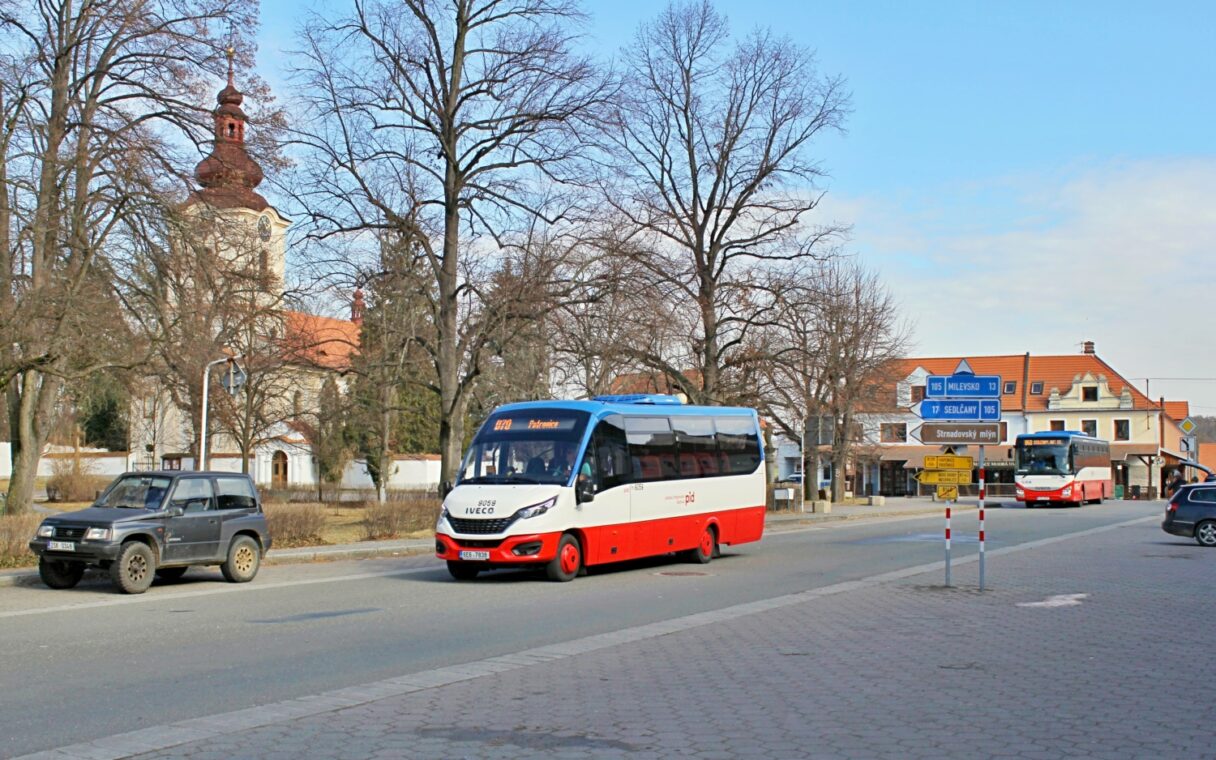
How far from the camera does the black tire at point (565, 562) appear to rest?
18594 mm

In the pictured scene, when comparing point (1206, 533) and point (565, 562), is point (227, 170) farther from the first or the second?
point (1206, 533)

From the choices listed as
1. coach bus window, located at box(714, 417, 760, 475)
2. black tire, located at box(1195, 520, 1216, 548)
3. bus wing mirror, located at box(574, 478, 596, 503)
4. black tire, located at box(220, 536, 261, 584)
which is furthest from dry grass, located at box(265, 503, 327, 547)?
black tire, located at box(1195, 520, 1216, 548)

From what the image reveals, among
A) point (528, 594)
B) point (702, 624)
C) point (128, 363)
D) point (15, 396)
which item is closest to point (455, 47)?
point (128, 363)

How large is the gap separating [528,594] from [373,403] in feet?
96.3

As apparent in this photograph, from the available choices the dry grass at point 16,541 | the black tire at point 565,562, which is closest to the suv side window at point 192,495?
the dry grass at point 16,541

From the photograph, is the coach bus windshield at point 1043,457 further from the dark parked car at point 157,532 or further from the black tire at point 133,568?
the black tire at point 133,568

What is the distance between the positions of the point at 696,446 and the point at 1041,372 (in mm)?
78645

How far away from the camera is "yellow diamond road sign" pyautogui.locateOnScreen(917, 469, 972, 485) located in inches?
720

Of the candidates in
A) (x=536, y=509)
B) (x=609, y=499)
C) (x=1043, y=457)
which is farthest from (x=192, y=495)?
(x=1043, y=457)

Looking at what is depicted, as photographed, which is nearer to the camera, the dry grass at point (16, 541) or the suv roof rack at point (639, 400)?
the dry grass at point (16, 541)

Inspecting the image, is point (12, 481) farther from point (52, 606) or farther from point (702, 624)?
point (702, 624)

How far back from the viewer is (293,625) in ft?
43.6

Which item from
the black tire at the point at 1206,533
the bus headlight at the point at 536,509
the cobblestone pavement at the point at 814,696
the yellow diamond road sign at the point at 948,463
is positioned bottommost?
the black tire at the point at 1206,533

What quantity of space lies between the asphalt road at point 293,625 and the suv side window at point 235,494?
1.22 meters
